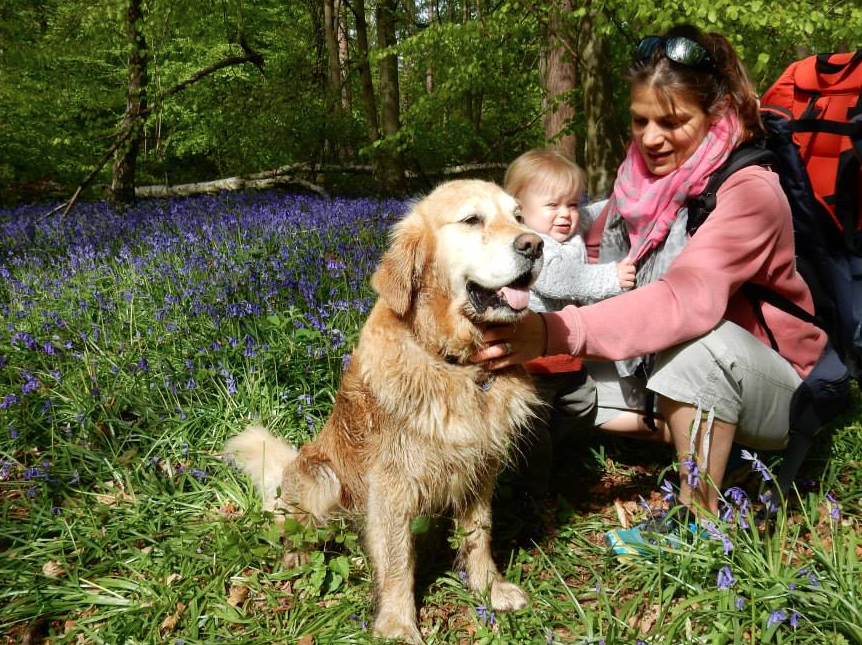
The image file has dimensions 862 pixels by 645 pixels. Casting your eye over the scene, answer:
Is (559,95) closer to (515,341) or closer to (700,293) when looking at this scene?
(700,293)

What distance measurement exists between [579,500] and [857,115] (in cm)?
225

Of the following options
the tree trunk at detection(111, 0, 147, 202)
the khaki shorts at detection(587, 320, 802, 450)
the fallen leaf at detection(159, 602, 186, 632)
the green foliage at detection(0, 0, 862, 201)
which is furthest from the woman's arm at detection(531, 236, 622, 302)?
the tree trunk at detection(111, 0, 147, 202)

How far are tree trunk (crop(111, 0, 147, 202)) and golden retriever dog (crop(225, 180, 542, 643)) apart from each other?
6.99 metres

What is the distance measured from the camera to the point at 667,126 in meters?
2.54

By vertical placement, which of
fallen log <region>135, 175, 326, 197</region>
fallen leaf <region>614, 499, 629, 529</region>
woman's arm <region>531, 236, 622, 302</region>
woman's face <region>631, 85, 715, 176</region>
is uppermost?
woman's face <region>631, 85, 715, 176</region>

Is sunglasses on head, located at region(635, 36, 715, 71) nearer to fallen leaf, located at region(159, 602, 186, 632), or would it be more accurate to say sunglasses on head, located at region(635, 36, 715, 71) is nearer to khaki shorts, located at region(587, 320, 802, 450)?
khaki shorts, located at region(587, 320, 802, 450)

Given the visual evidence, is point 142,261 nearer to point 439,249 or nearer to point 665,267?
point 439,249

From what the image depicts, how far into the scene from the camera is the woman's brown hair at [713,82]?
244 cm

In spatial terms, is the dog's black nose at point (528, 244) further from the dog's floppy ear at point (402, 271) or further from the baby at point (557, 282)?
the baby at point (557, 282)

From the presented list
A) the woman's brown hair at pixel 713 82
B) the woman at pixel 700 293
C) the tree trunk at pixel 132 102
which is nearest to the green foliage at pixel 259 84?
the tree trunk at pixel 132 102

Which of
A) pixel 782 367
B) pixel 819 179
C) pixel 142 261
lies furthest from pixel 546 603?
pixel 142 261

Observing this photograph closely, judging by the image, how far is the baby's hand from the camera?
9.15 ft

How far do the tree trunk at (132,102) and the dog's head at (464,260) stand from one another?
6974 millimetres

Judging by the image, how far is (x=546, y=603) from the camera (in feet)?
7.80
